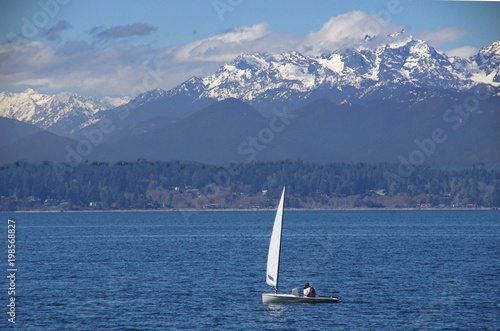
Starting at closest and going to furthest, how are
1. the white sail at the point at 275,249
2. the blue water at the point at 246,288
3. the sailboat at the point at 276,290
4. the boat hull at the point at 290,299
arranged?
the blue water at the point at 246,288
the white sail at the point at 275,249
the sailboat at the point at 276,290
the boat hull at the point at 290,299

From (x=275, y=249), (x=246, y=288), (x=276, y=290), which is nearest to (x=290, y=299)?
(x=276, y=290)

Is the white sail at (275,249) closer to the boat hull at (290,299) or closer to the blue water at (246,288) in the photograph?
the boat hull at (290,299)

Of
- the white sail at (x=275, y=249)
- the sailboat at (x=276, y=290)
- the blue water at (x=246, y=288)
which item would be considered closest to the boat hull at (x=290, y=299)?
the sailboat at (x=276, y=290)

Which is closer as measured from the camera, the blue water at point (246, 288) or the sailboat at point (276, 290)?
the blue water at point (246, 288)

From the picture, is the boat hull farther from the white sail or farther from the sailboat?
the white sail

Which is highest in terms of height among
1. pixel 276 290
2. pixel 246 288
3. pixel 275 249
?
pixel 275 249

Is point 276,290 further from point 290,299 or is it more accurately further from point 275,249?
point 275,249

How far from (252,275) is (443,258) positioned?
37.3 metres

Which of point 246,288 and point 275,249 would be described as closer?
point 275,249

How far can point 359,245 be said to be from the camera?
135 m

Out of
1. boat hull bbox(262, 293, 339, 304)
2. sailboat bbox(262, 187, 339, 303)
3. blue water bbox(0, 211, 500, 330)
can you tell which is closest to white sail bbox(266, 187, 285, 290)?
sailboat bbox(262, 187, 339, 303)

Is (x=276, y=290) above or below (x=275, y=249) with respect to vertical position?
below

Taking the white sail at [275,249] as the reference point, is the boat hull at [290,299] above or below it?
below

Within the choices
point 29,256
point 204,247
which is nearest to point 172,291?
point 29,256
